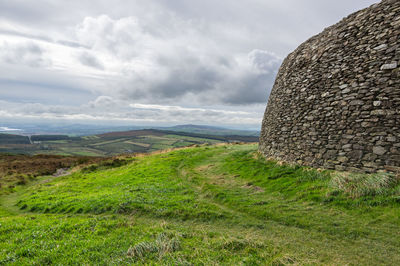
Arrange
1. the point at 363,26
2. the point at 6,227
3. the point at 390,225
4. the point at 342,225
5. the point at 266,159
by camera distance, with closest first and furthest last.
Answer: the point at 390,225 < the point at 342,225 < the point at 6,227 < the point at 363,26 < the point at 266,159

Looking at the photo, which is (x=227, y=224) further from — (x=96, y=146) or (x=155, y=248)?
(x=96, y=146)

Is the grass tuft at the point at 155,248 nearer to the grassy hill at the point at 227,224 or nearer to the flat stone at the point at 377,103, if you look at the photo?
the grassy hill at the point at 227,224

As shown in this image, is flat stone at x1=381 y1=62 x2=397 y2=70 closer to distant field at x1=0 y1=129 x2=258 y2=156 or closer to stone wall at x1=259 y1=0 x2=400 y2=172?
stone wall at x1=259 y1=0 x2=400 y2=172

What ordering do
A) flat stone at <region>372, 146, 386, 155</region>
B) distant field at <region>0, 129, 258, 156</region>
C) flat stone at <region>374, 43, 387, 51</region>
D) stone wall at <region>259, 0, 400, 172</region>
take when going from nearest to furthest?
1. flat stone at <region>372, 146, 386, 155</region>
2. stone wall at <region>259, 0, 400, 172</region>
3. flat stone at <region>374, 43, 387, 51</region>
4. distant field at <region>0, 129, 258, 156</region>

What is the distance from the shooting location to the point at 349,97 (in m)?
11.9

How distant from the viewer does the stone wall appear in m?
10.3

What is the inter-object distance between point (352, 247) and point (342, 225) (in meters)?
1.39

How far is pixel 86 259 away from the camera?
609 cm

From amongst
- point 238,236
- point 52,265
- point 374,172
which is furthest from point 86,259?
point 374,172

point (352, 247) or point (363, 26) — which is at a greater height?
point (363, 26)

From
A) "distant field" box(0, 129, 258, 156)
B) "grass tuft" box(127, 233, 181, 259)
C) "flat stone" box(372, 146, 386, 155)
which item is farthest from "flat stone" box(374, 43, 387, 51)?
"distant field" box(0, 129, 258, 156)

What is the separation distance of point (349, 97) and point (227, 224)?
1025 cm

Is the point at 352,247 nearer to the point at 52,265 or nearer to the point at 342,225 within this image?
the point at 342,225

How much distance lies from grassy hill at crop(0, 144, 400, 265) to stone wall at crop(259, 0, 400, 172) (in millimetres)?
1411
